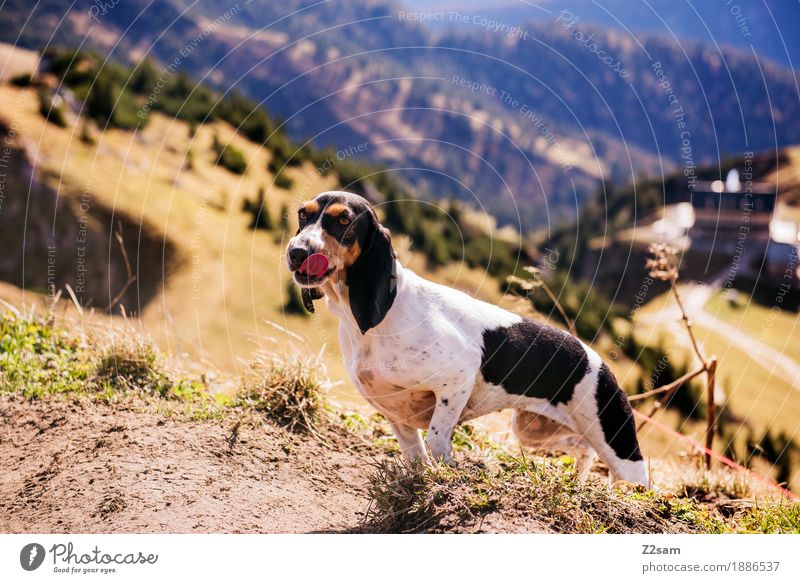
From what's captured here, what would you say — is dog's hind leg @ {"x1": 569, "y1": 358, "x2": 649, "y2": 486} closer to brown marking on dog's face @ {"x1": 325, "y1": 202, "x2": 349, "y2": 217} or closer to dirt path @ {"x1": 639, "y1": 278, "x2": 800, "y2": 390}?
brown marking on dog's face @ {"x1": 325, "y1": 202, "x2": 349, "y2": 217}

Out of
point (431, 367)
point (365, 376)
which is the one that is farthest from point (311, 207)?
point (431, 367)

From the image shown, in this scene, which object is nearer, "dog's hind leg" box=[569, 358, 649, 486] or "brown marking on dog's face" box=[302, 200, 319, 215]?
"brown marking on dog's face" box=[302, 200, 319, 215]

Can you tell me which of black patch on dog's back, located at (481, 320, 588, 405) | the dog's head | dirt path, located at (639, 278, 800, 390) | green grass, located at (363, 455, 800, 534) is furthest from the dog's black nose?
dirt path, located at (639, 278, 800, 390)

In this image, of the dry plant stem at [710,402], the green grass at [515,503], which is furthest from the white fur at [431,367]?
the dry plant stem at [710,402]

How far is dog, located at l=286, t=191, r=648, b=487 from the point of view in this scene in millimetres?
5023

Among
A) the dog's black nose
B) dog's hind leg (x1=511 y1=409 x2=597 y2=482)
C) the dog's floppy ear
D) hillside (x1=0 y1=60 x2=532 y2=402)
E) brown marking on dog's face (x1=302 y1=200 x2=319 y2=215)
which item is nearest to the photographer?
the dog's black nose

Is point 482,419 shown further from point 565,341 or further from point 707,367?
point 565,341

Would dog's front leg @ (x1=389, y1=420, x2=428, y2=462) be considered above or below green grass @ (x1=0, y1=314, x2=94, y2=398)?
above

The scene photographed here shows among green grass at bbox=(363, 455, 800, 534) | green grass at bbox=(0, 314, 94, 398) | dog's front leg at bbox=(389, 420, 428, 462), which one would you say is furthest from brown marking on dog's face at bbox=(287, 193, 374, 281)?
green grass at bbox=(0, 314, 94, 398)

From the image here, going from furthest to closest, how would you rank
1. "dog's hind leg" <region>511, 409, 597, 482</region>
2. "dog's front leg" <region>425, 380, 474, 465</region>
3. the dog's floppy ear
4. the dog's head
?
"dog's hind leg" <region>511, 409, 597, 482</region> < "dog's front leg" <region>425, 380, 474, 465</region> < the dog's floppy ear < the dog's head

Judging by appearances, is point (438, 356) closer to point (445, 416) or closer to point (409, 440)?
point (445, 416)

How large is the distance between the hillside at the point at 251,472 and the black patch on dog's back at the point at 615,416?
1.14 feet

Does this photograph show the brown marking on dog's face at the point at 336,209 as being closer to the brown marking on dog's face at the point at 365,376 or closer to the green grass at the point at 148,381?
the brown marking on dog's face at the point at 365,376

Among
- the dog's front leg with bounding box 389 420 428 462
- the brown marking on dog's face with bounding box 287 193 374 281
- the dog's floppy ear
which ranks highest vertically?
the brown marking on dog's face with bounding box 287 193 374 281
